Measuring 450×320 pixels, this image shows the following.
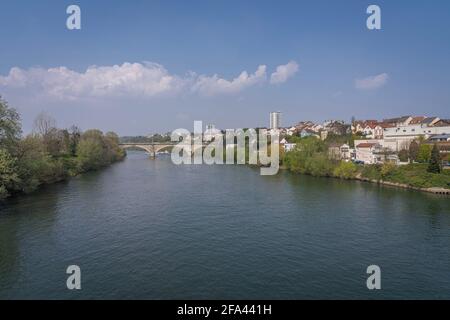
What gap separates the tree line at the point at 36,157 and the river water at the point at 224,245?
1.68 meters

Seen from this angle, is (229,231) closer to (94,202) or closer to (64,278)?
(64,278)

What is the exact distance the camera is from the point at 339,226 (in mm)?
14367

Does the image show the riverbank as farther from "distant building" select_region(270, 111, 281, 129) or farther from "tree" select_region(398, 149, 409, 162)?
"distant building" select_region(270, 111, 281, 129)

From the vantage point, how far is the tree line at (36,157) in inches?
758

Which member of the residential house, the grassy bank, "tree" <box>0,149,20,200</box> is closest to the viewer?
"tree" <box>0,149,20,200</box>

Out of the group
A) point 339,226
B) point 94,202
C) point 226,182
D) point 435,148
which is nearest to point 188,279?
point 339,226

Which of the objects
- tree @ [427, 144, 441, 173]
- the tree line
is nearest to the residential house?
tree @ [427, 144, 441, 173]

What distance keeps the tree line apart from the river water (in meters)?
1.68

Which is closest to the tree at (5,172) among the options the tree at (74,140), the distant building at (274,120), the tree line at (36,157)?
the tree line at (36,157)

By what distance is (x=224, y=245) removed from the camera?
12.0 m

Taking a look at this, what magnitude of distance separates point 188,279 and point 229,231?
14.5 feet

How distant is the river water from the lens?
29.4 ft

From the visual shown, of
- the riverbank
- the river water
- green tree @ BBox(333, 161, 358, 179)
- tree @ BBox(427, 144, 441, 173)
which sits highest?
tree @ BBox(427, 144, 441, 173)

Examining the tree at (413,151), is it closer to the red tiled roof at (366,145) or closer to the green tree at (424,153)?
the green tree at (424,153)
